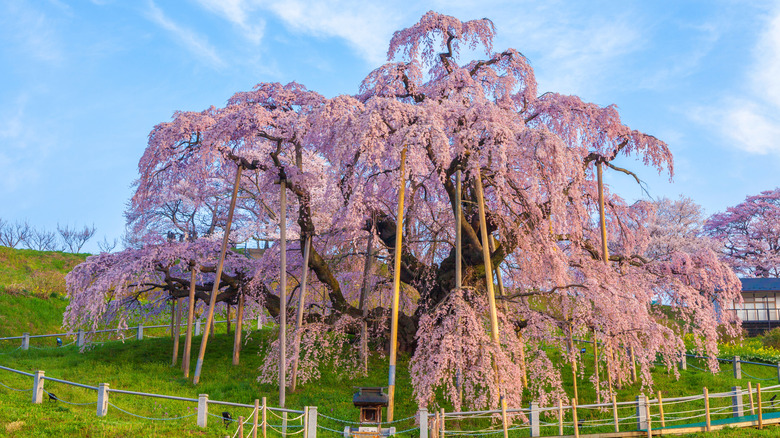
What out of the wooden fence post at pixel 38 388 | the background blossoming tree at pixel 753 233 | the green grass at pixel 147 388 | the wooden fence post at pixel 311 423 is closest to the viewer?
the green grass at pixel 147 388

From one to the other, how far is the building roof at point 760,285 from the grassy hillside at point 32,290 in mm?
39044

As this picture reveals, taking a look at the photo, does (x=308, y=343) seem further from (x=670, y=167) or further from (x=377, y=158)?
(x=670, y=167)

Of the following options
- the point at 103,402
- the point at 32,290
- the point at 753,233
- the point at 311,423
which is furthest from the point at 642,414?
the point at 753,233

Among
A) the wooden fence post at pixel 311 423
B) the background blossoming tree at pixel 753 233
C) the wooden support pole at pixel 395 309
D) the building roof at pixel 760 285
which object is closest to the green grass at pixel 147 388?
the wooden fence post at pixel 311 423

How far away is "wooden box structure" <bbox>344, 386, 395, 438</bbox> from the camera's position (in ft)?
47.1

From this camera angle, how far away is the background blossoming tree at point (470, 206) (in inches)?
634

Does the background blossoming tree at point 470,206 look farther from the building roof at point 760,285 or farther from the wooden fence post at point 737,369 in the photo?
the building roof at point 760,285

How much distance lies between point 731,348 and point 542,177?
1510cm

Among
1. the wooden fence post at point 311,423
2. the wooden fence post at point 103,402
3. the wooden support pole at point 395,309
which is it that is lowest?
the wooden fence post at point 311,423

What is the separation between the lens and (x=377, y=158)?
16.4 m

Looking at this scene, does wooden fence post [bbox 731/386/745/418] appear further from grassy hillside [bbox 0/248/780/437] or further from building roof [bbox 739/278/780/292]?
building roof [bbox 739/278/780/292]

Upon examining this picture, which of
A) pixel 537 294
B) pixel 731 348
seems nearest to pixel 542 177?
pixel 537 294

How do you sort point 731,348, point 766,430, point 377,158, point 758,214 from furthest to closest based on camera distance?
point 758,214 < point 731,348 < point 377,158 < point 766,430

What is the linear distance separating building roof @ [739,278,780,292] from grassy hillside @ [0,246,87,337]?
39.0m
